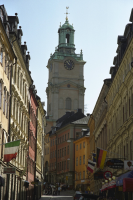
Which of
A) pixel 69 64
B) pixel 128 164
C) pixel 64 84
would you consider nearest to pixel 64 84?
pixel 64 84

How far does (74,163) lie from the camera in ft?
328

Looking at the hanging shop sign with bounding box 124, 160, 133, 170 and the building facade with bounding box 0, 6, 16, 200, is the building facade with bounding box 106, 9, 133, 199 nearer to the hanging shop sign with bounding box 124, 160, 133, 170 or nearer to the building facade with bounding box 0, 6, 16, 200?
the hanging shop sign with bounding box 124, 160, 133, 170

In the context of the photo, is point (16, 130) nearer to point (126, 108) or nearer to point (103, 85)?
point (126, 108)

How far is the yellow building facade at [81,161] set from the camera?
88.0m

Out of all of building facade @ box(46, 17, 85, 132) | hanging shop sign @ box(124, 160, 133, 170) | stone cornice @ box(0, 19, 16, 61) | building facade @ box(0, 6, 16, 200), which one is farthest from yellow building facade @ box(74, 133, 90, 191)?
hanging shop sign @ box(124, 160, 133, 170)

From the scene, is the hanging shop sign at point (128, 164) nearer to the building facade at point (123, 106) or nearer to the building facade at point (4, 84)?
the building facade at point (123, 106)

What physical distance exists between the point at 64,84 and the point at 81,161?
39742 mm

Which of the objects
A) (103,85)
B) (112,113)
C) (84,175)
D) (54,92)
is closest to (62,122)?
(54,92)

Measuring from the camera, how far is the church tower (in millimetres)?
126562

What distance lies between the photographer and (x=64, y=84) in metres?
128

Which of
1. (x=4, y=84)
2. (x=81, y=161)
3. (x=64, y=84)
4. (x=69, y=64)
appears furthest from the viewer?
(x=69, y=64)

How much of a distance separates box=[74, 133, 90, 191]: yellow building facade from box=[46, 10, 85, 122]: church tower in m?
29.8

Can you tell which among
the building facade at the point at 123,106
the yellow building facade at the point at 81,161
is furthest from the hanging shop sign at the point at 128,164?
the yellow building facade at the point at 81,161

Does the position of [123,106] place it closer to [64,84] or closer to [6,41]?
A: [6,41]
